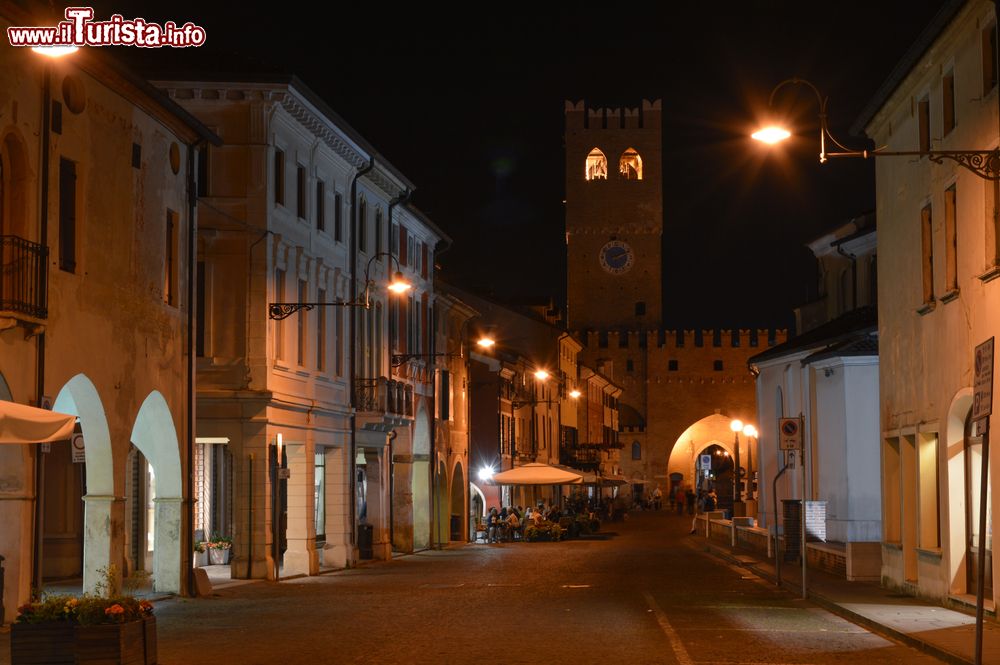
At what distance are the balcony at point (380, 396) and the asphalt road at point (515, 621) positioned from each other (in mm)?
5206

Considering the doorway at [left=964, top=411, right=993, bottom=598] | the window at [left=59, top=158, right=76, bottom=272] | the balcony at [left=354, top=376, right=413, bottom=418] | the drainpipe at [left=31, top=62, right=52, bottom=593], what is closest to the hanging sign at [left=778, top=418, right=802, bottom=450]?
the doorway at [left=964, top=411, right=993, bottom=598]

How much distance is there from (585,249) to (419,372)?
72.7m

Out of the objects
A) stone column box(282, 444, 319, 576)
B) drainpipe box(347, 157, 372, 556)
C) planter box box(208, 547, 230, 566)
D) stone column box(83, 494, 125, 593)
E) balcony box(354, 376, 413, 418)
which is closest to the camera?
stone column box(83, 494, 125, 593)

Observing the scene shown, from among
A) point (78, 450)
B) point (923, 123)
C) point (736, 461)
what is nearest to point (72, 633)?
point (78, 450)

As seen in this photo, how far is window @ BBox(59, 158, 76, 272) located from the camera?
68.7 ft

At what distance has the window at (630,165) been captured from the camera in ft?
390

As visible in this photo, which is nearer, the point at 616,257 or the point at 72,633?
the point at 72,633

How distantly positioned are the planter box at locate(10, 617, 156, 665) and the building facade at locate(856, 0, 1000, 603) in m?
11.3

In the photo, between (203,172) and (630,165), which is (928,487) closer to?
(203,172)

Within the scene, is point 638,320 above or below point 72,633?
above

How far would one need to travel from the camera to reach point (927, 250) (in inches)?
925

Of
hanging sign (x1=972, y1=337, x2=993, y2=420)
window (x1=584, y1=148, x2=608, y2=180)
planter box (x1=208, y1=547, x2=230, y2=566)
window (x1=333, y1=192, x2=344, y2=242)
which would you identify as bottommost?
planter box (x1=208, y1=547, x2=230, y2=566)

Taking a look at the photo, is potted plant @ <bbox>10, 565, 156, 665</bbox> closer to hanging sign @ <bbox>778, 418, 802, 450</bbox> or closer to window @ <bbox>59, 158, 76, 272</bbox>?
window @ <bbox>59, 158, 76, 272</bbox>

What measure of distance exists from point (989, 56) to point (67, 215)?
12351mm
